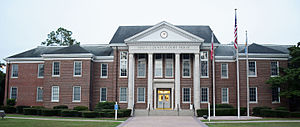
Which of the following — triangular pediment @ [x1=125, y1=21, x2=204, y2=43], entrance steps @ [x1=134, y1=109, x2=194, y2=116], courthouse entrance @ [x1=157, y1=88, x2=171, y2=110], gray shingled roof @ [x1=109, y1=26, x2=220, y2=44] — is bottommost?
entrance steps @ [x1=134, y1=109, x2=194, y2=116]

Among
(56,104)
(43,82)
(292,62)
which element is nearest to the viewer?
(292,62)

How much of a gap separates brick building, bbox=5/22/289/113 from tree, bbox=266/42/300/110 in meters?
1.88

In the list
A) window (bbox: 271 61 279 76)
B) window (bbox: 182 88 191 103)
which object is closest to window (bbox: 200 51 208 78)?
window (bbox: 182 88 191 103)

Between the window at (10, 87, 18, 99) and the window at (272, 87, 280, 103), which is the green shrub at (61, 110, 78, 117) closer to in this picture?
the window at (10, 87, 18, 99)

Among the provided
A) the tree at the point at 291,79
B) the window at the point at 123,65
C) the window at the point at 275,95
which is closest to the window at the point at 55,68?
the window at the point at 123,65

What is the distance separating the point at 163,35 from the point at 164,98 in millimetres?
7984

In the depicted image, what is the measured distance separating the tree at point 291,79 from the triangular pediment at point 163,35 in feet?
33.2

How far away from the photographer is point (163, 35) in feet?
115

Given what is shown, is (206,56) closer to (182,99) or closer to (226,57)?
(226,57)

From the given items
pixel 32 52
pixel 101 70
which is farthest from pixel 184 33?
pixel 32 52

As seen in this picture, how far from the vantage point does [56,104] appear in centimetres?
3588

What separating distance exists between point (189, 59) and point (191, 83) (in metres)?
3.07

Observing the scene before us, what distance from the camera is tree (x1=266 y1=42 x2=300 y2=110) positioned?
31166 millimetres

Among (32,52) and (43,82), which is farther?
(32,52)
